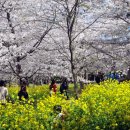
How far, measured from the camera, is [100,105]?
27.3ft

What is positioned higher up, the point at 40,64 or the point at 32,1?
the point at 32,1

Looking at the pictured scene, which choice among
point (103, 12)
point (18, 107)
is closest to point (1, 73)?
point (103, 12)

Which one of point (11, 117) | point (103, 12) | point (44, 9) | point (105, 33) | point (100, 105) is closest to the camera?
point (11, 117)

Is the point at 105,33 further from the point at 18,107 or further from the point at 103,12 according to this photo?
the point at 18,107

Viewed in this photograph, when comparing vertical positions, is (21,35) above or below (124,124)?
above

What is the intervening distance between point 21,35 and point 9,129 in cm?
1096

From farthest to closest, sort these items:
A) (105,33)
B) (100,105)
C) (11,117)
A: (105,33)
(100,105)
(11,117)

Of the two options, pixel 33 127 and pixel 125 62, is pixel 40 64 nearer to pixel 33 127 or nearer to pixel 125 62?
pixel 125 62

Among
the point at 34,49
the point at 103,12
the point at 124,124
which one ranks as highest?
the point at 103,12

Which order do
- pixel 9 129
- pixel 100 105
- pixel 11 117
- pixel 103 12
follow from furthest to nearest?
1. pixel 103 12
2. pixel 100 105
3. pixel 11 117
4. pixel 9 129

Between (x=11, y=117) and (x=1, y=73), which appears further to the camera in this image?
(x=1, y=73)

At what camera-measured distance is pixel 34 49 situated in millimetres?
18000

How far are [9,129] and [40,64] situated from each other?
11475 millimetres

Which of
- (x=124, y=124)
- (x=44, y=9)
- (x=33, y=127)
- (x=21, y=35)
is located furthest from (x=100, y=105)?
(x=21, y=35)
